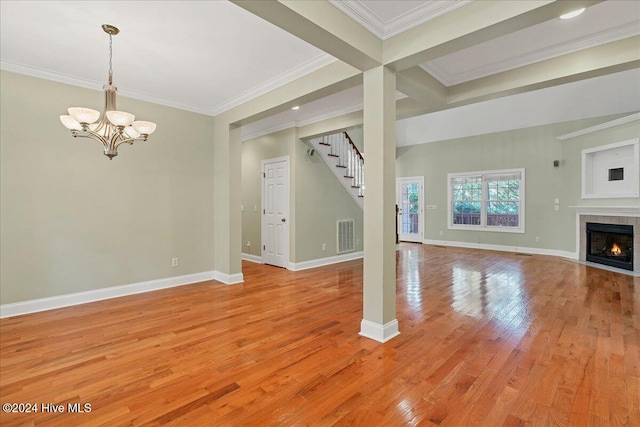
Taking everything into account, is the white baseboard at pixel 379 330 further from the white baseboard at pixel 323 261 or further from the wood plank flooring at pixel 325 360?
the white baseboard at pixel 323 261

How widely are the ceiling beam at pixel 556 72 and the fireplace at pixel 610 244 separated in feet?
14.0

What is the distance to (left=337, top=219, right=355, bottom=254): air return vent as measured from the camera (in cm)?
667

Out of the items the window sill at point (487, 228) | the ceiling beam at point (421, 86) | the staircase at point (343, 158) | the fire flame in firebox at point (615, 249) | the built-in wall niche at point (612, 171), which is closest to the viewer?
the ceiling beam at point (421, 86)

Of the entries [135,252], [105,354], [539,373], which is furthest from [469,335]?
[135,252]

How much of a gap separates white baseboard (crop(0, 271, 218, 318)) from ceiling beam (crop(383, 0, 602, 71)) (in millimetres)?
4207

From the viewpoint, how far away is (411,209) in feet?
32.2

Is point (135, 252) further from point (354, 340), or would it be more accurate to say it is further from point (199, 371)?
point (354, 340)

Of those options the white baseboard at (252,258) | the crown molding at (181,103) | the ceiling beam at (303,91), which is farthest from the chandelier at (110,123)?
the white baseboard at (252,258)

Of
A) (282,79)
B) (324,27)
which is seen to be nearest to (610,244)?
(282,79)

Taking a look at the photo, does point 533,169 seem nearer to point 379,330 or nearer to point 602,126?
point 602,126

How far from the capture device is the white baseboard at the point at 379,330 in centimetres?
276

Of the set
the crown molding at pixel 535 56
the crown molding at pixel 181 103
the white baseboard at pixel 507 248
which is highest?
the crown molding at pixel 181 103

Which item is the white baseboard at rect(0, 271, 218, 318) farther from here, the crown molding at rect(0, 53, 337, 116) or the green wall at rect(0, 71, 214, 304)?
the crown molding at rect(0, 53, 337, 116)

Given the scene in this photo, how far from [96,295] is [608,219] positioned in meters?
8.90
